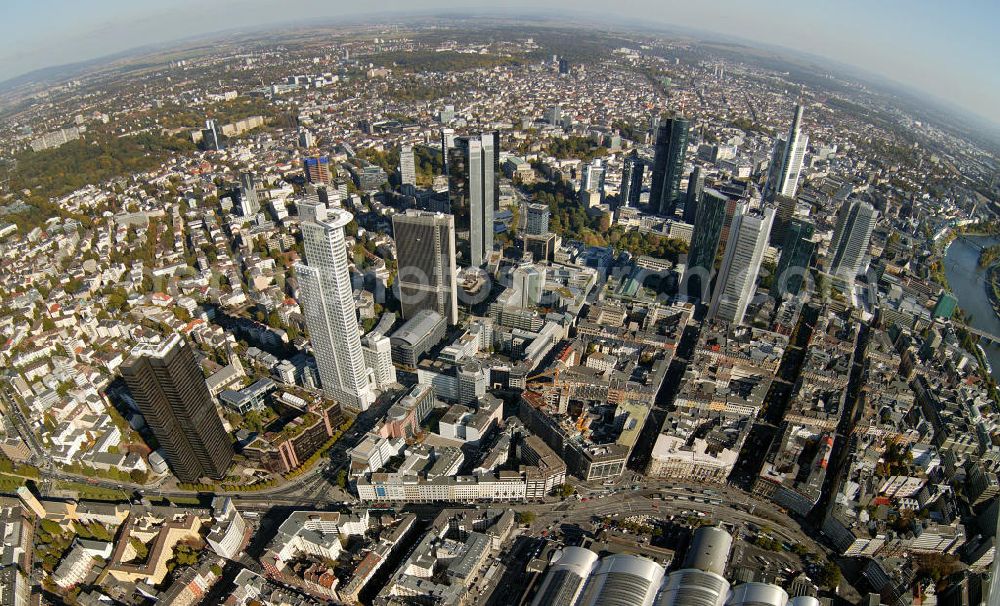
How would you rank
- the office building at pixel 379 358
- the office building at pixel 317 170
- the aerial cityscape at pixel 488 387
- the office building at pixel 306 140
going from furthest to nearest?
the office building at pixel 306 140 < the office building at pixel 317 170 < the office building at pixel 379 358 < the aerial cityscape at pixel 488 387

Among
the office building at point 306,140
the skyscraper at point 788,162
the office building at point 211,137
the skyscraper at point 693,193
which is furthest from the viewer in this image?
the office building at point 306,140

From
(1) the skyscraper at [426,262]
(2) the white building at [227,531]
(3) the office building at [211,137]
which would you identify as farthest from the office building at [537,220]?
(3) the office building at [211,137]

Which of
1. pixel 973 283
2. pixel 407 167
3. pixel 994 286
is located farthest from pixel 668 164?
pixel 994 286

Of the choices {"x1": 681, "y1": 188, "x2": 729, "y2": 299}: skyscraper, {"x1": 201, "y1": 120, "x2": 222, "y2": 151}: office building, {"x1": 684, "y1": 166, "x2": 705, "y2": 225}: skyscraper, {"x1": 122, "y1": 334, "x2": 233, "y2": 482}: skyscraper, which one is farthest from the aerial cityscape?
{"x1": 201, "y1": 120, "x2": 222, "y2": 151}: office building

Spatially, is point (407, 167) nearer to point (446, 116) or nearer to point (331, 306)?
point (446, 116)

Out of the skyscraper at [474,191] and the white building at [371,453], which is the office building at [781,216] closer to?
the skyscraper at [474,191]

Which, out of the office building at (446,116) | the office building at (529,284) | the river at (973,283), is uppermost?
the office building at (446,116)

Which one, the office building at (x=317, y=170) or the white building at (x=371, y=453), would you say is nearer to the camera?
the white building at (x=371, y=453)
